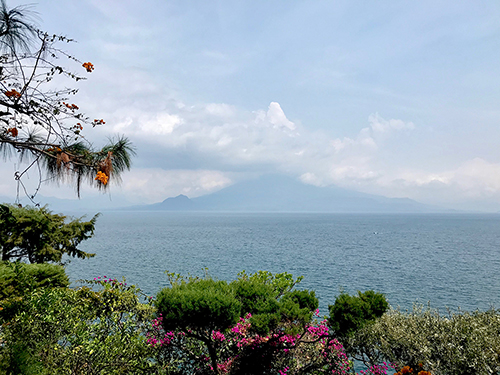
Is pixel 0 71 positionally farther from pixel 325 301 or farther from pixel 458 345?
pixel 325 301

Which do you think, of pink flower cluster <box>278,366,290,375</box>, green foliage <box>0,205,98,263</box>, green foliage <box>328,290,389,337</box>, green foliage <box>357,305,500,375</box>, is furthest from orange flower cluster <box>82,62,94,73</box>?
green foliage <box>0,205,98,263</box>

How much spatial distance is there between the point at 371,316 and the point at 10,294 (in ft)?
29.1

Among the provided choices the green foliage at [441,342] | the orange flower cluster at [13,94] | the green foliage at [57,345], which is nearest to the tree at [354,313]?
the green foliage at [441,342]

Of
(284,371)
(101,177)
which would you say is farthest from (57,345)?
(284,371)

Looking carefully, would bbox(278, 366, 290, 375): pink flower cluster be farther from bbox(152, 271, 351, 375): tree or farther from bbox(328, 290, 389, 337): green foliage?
bbox(328, 290, 389, 337): green foliage

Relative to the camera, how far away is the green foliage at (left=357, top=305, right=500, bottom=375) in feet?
24.9

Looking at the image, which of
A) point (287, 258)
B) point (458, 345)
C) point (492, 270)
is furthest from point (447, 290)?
point (458, 345)

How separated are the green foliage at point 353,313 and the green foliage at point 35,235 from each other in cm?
1215

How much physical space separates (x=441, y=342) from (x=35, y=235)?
15566mm

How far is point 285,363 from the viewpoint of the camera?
29.0 ft

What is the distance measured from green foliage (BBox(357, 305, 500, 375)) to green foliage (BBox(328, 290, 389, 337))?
1.98 metres

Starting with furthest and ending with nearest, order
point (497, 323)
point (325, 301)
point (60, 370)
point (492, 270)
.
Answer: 1. point (492, 270)
2. point (325, 301)
3. point (497, 323)
4. point (60, 370)

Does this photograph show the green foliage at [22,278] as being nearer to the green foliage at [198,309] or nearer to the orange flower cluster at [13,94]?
the green foliage at [198,309]

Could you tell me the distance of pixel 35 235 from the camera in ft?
43.3
